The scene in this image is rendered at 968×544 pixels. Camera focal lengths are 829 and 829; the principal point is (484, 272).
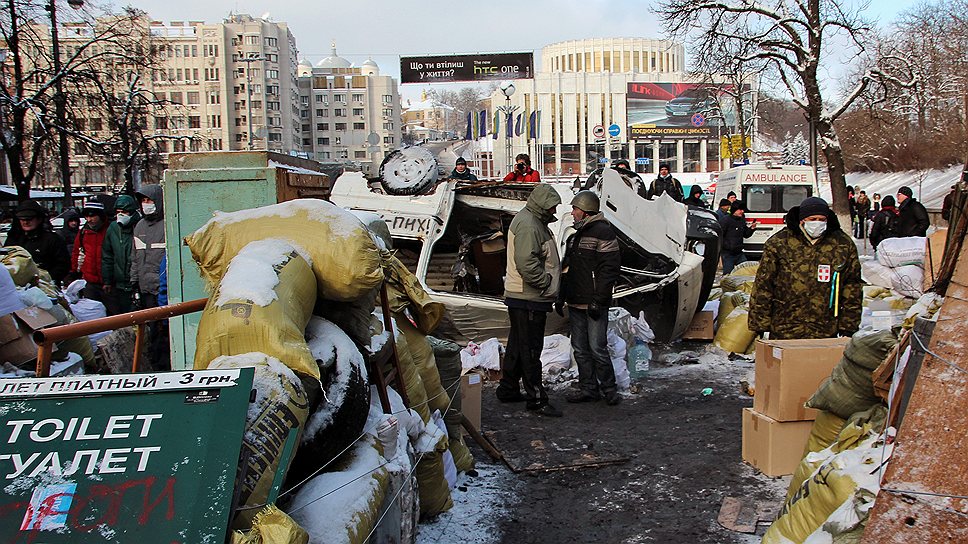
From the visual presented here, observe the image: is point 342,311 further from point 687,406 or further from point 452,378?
point 687,406

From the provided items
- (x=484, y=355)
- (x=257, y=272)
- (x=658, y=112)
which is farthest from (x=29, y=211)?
(x=658, y=112)

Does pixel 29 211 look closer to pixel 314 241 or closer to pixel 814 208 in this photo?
pixel 314 241

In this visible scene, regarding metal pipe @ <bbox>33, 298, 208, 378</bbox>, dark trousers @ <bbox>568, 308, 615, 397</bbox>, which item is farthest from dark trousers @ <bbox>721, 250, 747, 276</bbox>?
metal pipe @ <bbox>33, 298, 208, 378</bbox>

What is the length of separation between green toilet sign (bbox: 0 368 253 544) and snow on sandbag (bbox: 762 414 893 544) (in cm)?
207

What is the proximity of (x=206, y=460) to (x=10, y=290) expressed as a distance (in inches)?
91.9

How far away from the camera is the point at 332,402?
3.06 meters

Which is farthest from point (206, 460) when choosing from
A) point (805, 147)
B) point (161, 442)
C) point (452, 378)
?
point (805, 147)

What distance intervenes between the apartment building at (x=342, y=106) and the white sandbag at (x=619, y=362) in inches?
4593

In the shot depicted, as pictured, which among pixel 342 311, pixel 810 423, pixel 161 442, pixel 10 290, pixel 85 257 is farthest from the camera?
pixel 85 257

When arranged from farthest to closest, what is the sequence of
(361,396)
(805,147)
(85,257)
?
(805,147) < (85,257) < (361,396)

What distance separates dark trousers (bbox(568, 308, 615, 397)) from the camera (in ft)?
21.9

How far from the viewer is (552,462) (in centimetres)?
528

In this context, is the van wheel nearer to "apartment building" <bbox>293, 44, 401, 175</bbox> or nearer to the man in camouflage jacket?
the man in camouflage jacket

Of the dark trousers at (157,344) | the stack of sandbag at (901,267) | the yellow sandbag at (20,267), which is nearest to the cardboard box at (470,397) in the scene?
the dark trousers at (157,344)
